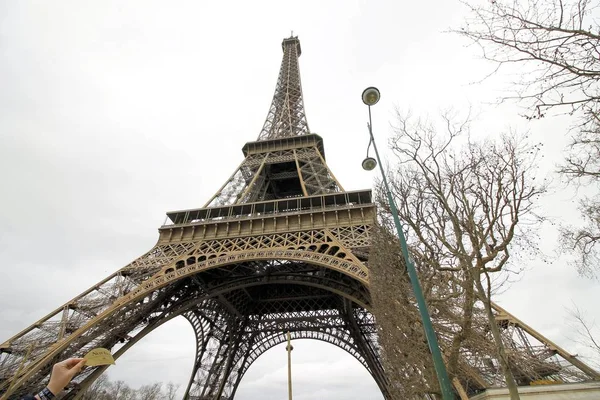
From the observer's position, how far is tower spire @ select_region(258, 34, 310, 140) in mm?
32469

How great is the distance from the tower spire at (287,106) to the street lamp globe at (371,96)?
23.9 metres

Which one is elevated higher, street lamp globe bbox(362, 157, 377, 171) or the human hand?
street lamp globe bbox(362, 157, 377, 171)

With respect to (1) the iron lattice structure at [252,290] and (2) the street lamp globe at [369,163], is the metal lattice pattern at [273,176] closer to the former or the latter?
(1) the iron lattice structure at [252,290]

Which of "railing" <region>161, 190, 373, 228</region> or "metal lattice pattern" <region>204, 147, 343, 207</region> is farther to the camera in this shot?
"metal lattice pattern" <region>204, 147, 343, 207</region>

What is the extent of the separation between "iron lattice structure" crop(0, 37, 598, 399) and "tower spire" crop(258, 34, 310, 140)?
297mm

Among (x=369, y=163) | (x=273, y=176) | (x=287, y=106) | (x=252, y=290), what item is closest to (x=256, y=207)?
(x=273, y=176)

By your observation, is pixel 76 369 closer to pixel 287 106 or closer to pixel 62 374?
pixel 62 374

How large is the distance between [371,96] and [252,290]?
23.9 metres

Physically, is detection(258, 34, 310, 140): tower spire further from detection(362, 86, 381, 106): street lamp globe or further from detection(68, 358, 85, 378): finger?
detection(68, 358, 85, 378): finger

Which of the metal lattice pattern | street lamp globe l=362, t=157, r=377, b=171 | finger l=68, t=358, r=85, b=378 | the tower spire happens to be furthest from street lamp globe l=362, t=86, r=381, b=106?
the tower spire

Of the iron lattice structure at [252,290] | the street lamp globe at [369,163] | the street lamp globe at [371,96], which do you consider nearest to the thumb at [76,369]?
the street lamp globe at [371,96]

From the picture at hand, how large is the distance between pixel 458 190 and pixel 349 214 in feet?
32.1

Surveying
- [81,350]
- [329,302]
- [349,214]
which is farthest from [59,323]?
[329,302]

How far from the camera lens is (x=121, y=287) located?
628 inches
